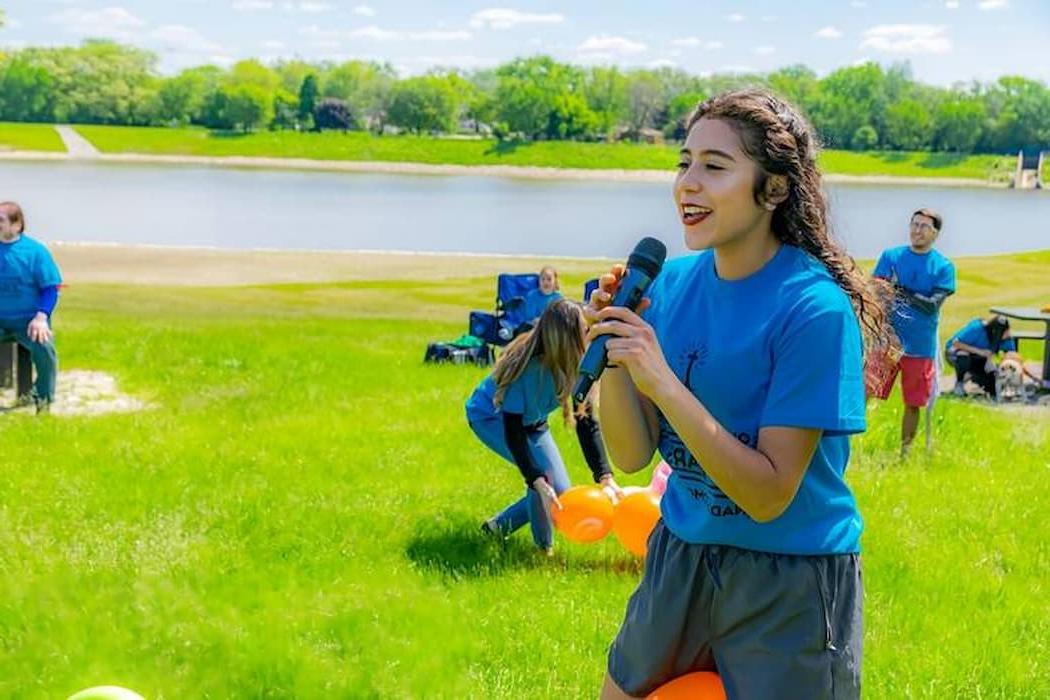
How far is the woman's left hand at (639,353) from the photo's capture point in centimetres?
239

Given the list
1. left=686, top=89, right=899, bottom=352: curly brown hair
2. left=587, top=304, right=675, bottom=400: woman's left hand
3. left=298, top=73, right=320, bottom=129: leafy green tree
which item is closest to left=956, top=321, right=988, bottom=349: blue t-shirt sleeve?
left=686, top=89, right=899, bottom=352: curly brown hair

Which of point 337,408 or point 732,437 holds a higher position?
point 732,437

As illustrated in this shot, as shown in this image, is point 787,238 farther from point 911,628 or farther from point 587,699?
point 911,628

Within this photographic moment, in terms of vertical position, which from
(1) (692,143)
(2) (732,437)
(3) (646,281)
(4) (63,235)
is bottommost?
(4) (63,235)

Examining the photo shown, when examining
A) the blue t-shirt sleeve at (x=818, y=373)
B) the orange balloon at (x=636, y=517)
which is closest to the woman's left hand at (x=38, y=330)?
the orange balloon at (x=636, y=517)

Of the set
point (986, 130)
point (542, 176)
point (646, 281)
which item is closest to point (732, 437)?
point (646, 281)

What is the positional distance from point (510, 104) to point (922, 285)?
353 feet

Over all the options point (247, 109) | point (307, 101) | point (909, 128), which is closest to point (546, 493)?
point (909, 128)

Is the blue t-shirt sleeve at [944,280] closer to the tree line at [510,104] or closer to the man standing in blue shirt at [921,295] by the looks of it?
the man standing in blue shirt at [921,295]

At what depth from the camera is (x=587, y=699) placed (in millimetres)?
4375

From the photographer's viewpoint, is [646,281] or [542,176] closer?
[646,281]

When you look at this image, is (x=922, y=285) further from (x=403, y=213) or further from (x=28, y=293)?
(x=403, y=213)

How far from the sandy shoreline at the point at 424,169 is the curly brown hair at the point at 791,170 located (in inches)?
3349

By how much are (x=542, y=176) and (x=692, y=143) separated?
88.4 metres
